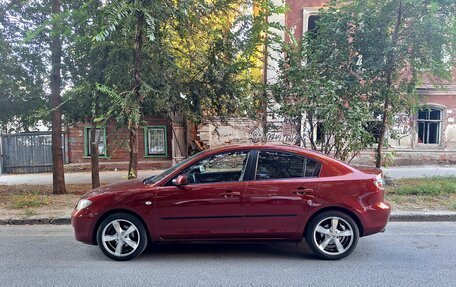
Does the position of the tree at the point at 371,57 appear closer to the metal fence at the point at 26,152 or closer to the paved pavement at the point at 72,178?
the paved pavement at the point at 72,178

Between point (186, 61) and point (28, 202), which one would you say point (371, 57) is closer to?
point (186, 61)

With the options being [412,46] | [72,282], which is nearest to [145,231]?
[72,282]

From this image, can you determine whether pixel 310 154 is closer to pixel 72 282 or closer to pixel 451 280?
pixel 451 280

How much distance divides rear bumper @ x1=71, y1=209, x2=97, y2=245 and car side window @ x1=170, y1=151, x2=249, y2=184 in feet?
4.57

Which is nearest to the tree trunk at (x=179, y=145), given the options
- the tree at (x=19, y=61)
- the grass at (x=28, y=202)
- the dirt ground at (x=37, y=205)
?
the dirt ground at (x=37, y=205)

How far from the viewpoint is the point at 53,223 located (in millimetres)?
6336

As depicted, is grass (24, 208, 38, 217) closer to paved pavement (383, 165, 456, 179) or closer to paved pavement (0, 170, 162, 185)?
paved pavement (0, 170, 162, 185)

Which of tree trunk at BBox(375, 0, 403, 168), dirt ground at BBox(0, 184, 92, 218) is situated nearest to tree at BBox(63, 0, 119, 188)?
dirt ground at BBox(0, 184, 92, 218)

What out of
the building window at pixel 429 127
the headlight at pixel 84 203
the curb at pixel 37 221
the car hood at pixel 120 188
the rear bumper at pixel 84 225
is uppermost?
the building window at pixel 429 127

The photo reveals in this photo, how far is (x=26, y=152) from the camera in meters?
14.8

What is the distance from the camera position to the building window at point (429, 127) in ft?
48.2

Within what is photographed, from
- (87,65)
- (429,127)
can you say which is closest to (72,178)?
(87,65)

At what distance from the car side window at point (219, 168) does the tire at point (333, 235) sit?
1209 millimetres

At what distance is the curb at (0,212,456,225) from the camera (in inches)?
247
